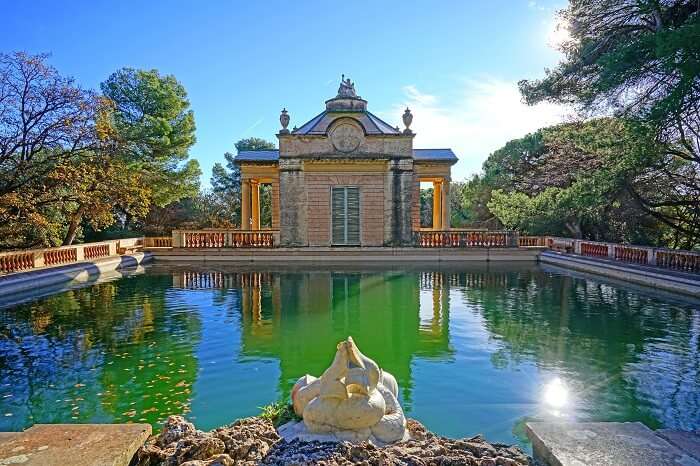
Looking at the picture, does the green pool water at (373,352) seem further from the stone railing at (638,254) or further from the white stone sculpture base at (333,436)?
the stone railing at (638,254)

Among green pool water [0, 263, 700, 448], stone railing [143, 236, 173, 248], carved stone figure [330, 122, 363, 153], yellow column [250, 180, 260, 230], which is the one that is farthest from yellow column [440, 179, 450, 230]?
stone railing [143, 236, 173, 248]

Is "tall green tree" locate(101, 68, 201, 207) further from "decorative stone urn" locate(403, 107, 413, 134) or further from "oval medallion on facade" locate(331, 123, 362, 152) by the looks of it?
"decorative stone urn" locate(403, 107, 413, 134)

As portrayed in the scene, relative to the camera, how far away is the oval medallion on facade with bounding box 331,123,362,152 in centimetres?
1938

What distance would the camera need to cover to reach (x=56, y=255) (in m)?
14.5

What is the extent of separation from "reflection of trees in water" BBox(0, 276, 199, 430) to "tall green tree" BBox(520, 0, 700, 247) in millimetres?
8413

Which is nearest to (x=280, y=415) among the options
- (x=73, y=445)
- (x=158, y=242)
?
(x=73, y=445)

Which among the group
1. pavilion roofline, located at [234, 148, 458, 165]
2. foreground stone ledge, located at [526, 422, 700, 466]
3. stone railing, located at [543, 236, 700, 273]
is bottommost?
foreground stone ledge, located at [526, 422, 700, 466]

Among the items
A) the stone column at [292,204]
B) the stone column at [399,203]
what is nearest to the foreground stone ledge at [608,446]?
the stone column at [399,203]

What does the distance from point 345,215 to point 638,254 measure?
1094cm

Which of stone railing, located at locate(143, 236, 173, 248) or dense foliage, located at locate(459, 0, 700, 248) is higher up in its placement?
dense foliage, located at locate(459, 0, 700, 248)

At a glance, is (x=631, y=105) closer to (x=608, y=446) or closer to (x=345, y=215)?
(x=608, y=446)

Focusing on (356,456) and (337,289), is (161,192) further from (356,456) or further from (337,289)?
(356,456)

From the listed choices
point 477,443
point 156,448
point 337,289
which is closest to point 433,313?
point 337,289

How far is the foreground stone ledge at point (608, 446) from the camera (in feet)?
7.85
